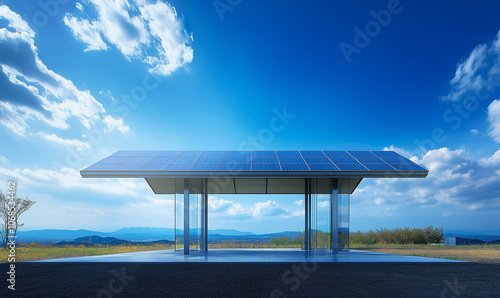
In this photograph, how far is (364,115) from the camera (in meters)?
20.4

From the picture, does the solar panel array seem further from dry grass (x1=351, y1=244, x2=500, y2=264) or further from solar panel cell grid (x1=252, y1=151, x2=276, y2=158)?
dry grass (x1=351, y1=244, x2=500, y2=264)

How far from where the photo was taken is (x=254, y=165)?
13.6 m

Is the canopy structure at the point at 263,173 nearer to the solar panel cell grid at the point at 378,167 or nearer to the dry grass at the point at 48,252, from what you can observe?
the solar panel cell grid at the point at 378,167

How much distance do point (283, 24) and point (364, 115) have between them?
731 cm

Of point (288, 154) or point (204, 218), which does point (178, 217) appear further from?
point (288, 154)

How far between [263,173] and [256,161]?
65.0 inches

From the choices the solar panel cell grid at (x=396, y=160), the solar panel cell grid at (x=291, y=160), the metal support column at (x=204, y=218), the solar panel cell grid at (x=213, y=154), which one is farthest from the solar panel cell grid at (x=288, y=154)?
the metal support column at (x=204, y=218)

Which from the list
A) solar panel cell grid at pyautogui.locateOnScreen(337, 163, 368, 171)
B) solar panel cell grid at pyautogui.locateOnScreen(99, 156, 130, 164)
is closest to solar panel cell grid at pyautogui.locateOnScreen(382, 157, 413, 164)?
solar panel cell grid at pyautogui.locateOnScreen(337, 163, 368, 171)
